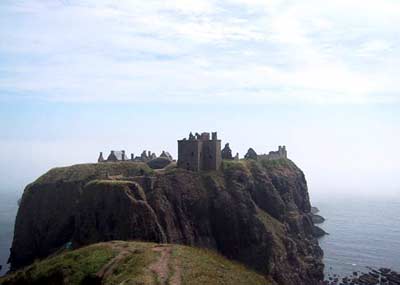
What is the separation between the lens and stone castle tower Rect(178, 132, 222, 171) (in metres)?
117

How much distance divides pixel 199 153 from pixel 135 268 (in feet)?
252

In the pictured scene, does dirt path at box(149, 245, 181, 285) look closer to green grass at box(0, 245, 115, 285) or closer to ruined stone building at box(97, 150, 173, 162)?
green grass at box(0, 245, 115, 285)

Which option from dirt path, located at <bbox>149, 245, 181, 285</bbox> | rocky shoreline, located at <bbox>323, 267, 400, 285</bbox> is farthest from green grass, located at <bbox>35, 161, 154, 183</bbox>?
dirt path, located at <bbox>149, 245, 181, 285</bbox>

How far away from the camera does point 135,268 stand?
137ft

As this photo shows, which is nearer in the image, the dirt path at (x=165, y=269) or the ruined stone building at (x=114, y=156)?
the dirt path at (x=165, y=269)

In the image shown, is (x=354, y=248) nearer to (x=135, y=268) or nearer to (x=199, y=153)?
(x=199, y=153)

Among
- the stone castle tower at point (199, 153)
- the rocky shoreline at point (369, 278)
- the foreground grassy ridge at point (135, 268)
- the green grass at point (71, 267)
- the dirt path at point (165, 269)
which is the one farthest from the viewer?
the stone castle tower at point (199, 153)

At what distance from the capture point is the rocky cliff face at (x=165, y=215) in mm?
93125

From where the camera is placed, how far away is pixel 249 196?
11769 centimetres

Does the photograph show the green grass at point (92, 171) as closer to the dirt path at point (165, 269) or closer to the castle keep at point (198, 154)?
the castle keep at point (198, 154)

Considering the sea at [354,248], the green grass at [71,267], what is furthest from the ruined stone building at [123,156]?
the green grass at [71,267]

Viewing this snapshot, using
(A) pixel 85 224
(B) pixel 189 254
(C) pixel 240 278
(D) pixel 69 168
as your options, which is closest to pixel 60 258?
(B) pixel 189 254

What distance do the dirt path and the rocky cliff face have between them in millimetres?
44431

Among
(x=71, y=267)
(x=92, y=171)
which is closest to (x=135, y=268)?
(x=71, y=267)
